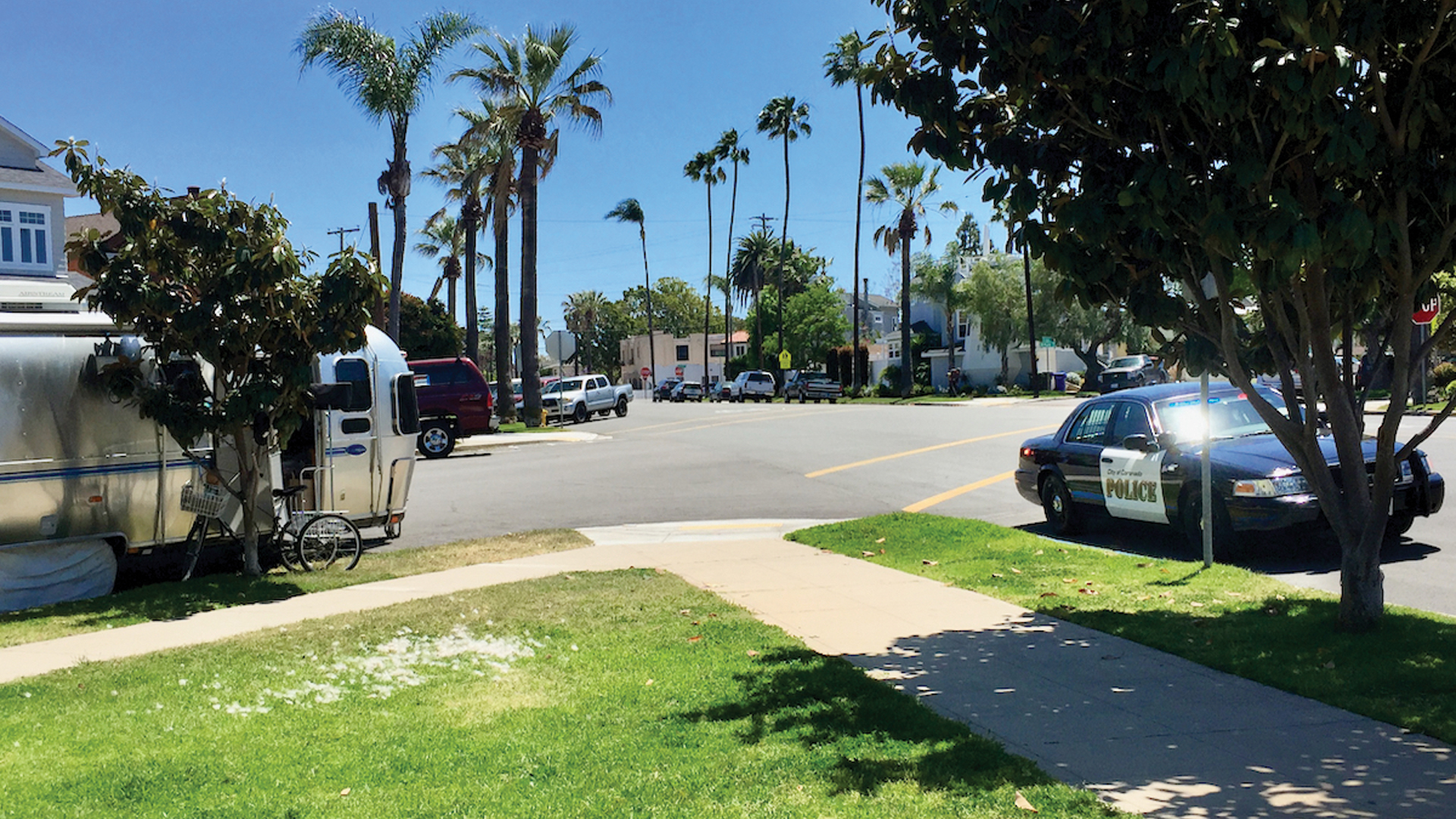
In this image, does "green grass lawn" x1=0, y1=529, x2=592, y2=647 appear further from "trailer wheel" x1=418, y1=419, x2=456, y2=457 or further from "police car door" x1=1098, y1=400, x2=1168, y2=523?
"trailer wheel" x1=418, y1=419, x2=456, y2=457

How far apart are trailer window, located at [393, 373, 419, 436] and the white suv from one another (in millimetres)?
54160

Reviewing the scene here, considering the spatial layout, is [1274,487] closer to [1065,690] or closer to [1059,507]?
[1059,507]

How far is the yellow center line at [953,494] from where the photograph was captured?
15578 mm

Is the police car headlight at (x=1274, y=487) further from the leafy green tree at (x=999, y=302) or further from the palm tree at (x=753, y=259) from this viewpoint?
the palm tree at (x=753, y=259)

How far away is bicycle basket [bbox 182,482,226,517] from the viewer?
1072 centimetres

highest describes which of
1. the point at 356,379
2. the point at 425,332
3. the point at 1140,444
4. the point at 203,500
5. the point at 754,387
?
the point at 425,332

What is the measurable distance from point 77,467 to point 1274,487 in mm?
10415

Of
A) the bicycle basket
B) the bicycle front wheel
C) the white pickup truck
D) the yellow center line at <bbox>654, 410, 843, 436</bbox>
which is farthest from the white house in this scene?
the bicycle front wheel

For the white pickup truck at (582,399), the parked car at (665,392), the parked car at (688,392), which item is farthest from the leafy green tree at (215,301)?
the parked car at (665,392)

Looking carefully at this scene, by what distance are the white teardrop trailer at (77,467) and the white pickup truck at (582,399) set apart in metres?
30.6

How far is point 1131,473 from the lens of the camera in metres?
11.2

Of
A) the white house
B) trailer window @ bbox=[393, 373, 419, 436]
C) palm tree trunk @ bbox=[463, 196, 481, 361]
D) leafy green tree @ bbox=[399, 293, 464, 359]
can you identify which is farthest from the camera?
leafy green tree @ bbox=[399, 293, 464, 359]

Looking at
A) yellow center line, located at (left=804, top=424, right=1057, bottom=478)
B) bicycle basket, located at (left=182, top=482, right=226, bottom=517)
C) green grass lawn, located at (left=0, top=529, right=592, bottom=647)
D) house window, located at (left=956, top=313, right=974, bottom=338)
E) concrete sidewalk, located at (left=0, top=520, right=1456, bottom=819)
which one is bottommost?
green grass lawn, located at (left=0, top=529, right=592, bottom=647)

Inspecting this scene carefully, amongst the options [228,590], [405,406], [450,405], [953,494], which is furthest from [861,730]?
[450,405]
